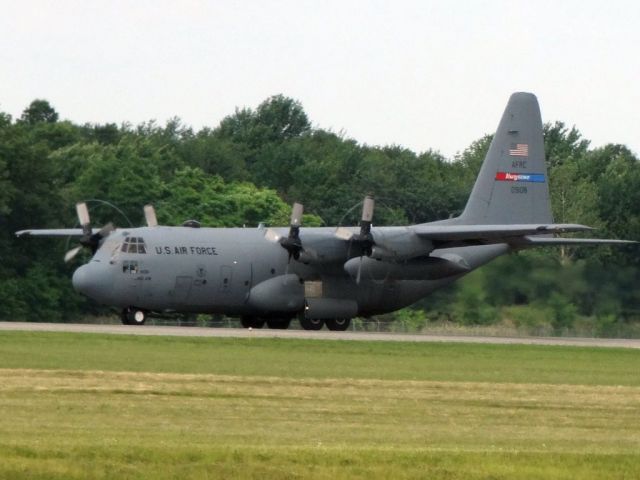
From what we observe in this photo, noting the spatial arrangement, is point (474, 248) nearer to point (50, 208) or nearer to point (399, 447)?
point (50, 208)

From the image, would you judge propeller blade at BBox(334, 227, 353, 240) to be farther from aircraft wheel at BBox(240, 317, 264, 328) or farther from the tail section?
the tail section

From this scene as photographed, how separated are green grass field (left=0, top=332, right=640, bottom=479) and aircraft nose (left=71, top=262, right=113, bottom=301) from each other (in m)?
5.25

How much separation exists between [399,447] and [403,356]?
13.6 m

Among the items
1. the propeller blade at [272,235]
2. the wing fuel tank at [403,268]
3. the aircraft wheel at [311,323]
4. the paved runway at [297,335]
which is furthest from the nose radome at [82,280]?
the wing fuel tank at [403,268]

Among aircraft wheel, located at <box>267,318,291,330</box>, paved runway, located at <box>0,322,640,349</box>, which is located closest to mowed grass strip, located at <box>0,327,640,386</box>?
paved runway, located at <box>0,322,640,349</box>

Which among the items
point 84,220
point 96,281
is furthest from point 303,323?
point 84,220

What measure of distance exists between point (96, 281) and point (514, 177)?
1223 cm

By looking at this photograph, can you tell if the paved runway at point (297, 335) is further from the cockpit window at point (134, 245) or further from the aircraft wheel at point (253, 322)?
the aircraft wheel at point (253, 322)

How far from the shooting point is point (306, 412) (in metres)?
19.4

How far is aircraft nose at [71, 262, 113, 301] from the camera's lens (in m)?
36.5

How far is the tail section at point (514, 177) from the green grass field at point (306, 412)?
1107 centimetres

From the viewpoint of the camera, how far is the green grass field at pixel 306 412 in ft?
49.8

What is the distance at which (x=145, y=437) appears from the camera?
16.3 m

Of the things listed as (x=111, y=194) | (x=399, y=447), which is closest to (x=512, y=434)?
(x=399, y=447)
